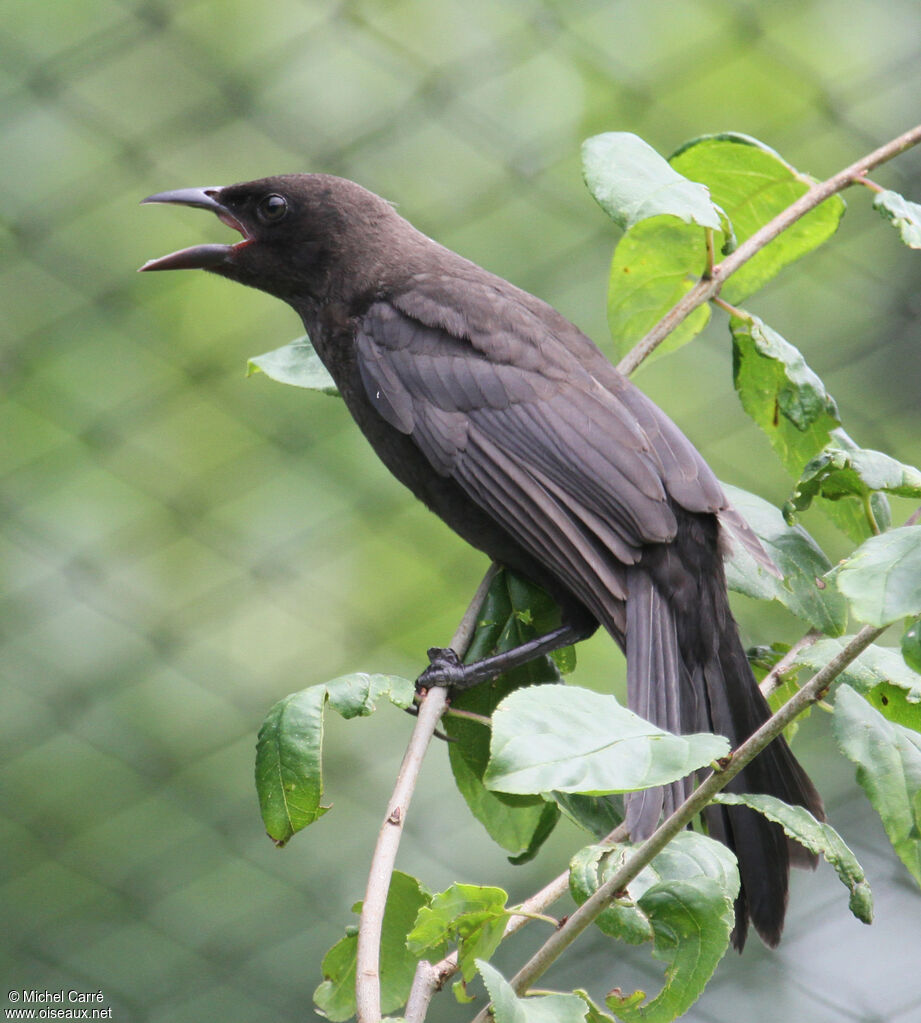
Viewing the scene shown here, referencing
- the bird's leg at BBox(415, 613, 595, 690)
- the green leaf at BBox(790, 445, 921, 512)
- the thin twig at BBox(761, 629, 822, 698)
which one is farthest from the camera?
the bird's leg at BBox(415, 613, 595, 690)

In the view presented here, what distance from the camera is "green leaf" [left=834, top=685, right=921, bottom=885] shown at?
1695 mm

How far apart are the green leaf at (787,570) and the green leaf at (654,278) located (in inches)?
12.4

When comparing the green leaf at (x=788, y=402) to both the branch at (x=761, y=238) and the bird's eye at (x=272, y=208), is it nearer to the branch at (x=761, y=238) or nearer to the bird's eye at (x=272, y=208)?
the branch at (x=761, y=238)

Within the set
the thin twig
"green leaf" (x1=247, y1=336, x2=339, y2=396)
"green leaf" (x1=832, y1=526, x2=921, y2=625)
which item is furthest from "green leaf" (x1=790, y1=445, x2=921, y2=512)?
"green leaf" (x1=247, y1=336, x2=339, y2=396)

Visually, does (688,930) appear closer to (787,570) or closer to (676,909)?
(676,909)

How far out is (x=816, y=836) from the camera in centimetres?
164

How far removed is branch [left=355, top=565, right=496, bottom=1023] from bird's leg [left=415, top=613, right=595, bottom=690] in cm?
10

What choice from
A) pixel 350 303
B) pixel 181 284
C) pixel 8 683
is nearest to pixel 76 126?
pixel 181 284

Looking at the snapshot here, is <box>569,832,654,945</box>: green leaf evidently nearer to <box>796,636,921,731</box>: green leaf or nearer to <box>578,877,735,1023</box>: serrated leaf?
<box>578,877,735,1023</box>: serrated leaf

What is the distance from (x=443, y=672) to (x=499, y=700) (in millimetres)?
112

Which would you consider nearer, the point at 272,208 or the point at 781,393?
the point at 781,393

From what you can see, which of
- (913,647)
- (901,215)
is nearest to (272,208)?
(901,215)

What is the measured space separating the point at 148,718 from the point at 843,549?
9.21ft

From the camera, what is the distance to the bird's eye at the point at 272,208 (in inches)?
132
